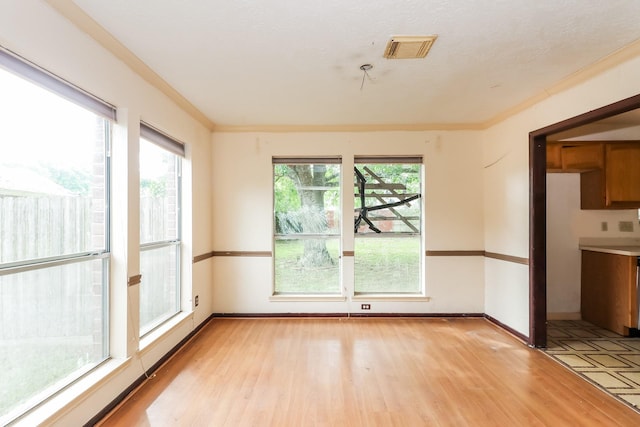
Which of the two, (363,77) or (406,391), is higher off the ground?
(363,77)

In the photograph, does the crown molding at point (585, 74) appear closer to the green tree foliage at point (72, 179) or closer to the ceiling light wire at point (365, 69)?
the ceiling light wire at point (365, 69)

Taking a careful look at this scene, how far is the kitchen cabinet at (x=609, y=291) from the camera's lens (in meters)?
3.24

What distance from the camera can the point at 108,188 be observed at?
2.25m

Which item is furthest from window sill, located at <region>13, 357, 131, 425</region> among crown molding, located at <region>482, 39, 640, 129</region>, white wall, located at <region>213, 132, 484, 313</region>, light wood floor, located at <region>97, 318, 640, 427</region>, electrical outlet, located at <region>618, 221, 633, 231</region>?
electrical outlet, located at <region>618, 221, 633, 231</region>

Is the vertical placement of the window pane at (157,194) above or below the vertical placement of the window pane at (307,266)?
above

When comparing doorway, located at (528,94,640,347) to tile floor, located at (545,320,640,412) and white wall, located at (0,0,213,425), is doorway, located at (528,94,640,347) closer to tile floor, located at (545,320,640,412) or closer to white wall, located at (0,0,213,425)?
tile floor, located at (545,320,640,412)

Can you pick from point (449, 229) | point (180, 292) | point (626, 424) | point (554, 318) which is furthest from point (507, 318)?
point (180, 292)

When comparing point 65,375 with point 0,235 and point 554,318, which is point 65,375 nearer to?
point 0,235

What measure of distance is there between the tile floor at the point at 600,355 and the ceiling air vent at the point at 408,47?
2866 millimetres

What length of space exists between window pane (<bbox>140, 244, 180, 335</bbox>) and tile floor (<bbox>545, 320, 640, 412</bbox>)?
3.74 meters

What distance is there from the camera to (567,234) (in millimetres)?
3912

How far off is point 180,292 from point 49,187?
1846mm

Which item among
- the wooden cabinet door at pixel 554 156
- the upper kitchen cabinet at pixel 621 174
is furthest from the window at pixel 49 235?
the upper kitchen cabinet at pixel 621 174

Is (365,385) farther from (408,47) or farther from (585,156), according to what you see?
(585,156)
